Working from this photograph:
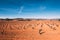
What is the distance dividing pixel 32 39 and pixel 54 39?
5.94ft

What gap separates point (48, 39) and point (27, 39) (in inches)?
68.6

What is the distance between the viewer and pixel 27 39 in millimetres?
13305

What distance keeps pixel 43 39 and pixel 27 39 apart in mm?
1342

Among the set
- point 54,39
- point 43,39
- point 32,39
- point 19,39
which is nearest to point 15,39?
point 19,39

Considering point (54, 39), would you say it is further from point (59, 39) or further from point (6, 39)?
point (6, 39)

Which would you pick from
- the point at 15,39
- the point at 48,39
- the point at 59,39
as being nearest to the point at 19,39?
the point at 15,39

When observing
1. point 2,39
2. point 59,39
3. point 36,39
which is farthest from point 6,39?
point 59,39

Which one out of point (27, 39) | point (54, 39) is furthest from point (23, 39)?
point (54, 39)

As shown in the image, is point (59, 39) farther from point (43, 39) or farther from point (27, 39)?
point (27, 39)

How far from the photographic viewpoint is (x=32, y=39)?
43.5 ft

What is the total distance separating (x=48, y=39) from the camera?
1340 centimetres

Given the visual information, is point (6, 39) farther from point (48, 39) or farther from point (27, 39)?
point (48, 39)

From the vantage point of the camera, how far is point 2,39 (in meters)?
13.3

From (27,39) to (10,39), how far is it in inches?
55.4
